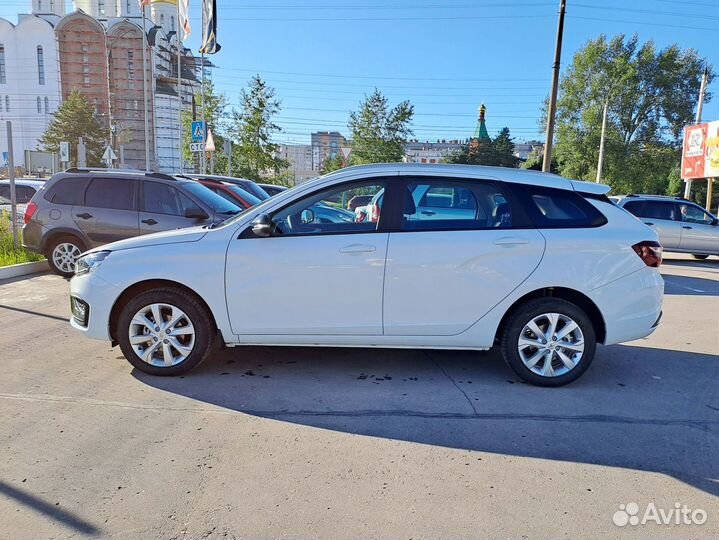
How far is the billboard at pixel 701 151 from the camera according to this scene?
870 inches

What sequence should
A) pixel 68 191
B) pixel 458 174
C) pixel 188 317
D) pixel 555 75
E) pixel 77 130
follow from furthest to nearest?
pixel 77 130 < pixel 555 75 < pixel 68 191 < pixel 458 174 < pixel 188 317

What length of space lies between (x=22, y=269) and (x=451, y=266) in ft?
27.4

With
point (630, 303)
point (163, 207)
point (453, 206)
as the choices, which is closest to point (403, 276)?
point (453, 206)

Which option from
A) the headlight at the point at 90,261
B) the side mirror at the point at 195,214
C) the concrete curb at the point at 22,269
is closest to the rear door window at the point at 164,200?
the side mirror at the point at 195,214

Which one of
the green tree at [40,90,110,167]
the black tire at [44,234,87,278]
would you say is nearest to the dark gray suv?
the black tire at [44,234,87,278]

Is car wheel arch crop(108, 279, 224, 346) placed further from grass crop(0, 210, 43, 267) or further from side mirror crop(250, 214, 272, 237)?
grass crop(0, 210, 43, 267)

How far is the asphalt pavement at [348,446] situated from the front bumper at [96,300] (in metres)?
0.42

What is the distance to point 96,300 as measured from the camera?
441cm

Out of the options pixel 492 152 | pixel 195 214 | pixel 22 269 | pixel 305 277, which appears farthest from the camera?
pixel 492 152

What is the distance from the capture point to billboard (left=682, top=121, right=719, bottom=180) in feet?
72.5

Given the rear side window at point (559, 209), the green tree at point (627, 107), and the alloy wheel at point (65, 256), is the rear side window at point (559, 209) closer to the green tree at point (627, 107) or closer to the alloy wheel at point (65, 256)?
the alloy wheel at point (65, 256)

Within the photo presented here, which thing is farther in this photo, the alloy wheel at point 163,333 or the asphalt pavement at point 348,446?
the alloy wheel at point 163,333

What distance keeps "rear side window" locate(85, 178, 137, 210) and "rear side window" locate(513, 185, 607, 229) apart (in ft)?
21.9

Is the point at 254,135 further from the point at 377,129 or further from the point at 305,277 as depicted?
the point at 305,277
